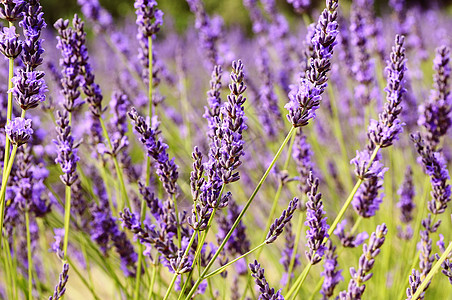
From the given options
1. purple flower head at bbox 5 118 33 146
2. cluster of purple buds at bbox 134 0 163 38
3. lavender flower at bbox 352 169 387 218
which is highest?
cluster of purple buds at bbox 134 0 163 38

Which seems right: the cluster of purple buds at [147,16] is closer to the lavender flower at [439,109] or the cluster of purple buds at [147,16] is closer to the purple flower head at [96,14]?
the purple flower head at [96,14]

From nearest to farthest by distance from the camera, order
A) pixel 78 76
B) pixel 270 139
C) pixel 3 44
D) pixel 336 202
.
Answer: pixel 3 44, pixel 78 76, pixel 270 139, pixel 336 202

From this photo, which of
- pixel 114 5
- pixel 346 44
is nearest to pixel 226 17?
pixel 114 5

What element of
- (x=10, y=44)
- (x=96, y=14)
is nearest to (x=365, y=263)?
(x=10, y=44)

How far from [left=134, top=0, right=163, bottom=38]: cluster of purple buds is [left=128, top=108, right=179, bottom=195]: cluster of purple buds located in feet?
1.97

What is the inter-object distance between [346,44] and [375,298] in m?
1.30

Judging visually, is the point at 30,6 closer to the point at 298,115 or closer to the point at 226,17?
the point at 298,115

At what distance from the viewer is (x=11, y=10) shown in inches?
44.5

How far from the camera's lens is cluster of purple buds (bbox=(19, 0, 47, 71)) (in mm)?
1119

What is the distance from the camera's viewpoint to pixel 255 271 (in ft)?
3.76

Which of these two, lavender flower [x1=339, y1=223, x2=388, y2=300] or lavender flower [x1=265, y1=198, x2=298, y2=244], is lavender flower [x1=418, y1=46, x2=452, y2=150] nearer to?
lavender flower [x1=339, y1=223, x2=388, y2=300]

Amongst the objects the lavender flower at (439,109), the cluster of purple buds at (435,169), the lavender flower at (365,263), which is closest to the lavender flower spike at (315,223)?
the lavender flower at (365,263)

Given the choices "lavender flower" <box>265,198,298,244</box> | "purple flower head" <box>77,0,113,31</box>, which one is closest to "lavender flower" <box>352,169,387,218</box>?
"lavender flower" <box>265,198,298,244</box>

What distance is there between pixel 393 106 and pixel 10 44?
997 millimetres
